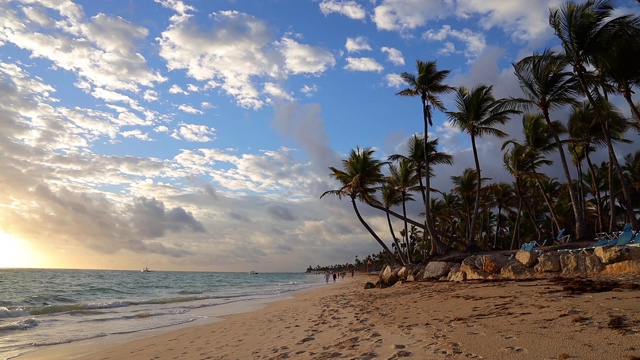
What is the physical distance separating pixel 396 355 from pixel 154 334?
8728mm

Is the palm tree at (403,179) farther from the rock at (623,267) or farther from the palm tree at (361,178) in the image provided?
the rock at (623,267)

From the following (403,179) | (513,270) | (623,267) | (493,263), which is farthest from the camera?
(403,179)

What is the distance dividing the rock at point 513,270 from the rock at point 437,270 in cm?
423

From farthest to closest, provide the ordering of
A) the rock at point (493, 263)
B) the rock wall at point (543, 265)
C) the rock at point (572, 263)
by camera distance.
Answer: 1. the rock at point (493, 263)
2. the rock at point (572, 263)
3. the rock wall at point (543, 265)

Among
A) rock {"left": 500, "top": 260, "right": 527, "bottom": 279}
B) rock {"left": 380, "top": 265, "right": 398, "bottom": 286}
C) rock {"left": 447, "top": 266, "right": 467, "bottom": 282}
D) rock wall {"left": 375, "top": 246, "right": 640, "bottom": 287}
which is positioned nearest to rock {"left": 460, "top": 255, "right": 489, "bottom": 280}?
rock wall {"left": 375, "top": 246, "right": 640, "bottom": 287}

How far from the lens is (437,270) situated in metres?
18.2

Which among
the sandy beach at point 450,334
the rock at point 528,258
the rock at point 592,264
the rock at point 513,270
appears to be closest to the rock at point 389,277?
the rock at point 513,270

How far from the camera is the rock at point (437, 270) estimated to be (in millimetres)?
18047

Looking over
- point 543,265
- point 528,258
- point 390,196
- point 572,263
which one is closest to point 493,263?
point 528,258

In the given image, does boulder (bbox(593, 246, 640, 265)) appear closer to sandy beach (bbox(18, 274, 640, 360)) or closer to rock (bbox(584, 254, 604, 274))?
rock (bbox(584, 254, 604, 274))

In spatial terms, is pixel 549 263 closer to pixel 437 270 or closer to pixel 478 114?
pixel 437 270

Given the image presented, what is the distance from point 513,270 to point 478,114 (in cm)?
1119

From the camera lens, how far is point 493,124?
74.0 ft

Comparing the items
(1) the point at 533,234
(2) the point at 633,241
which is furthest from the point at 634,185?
(2) the point at 633,241
